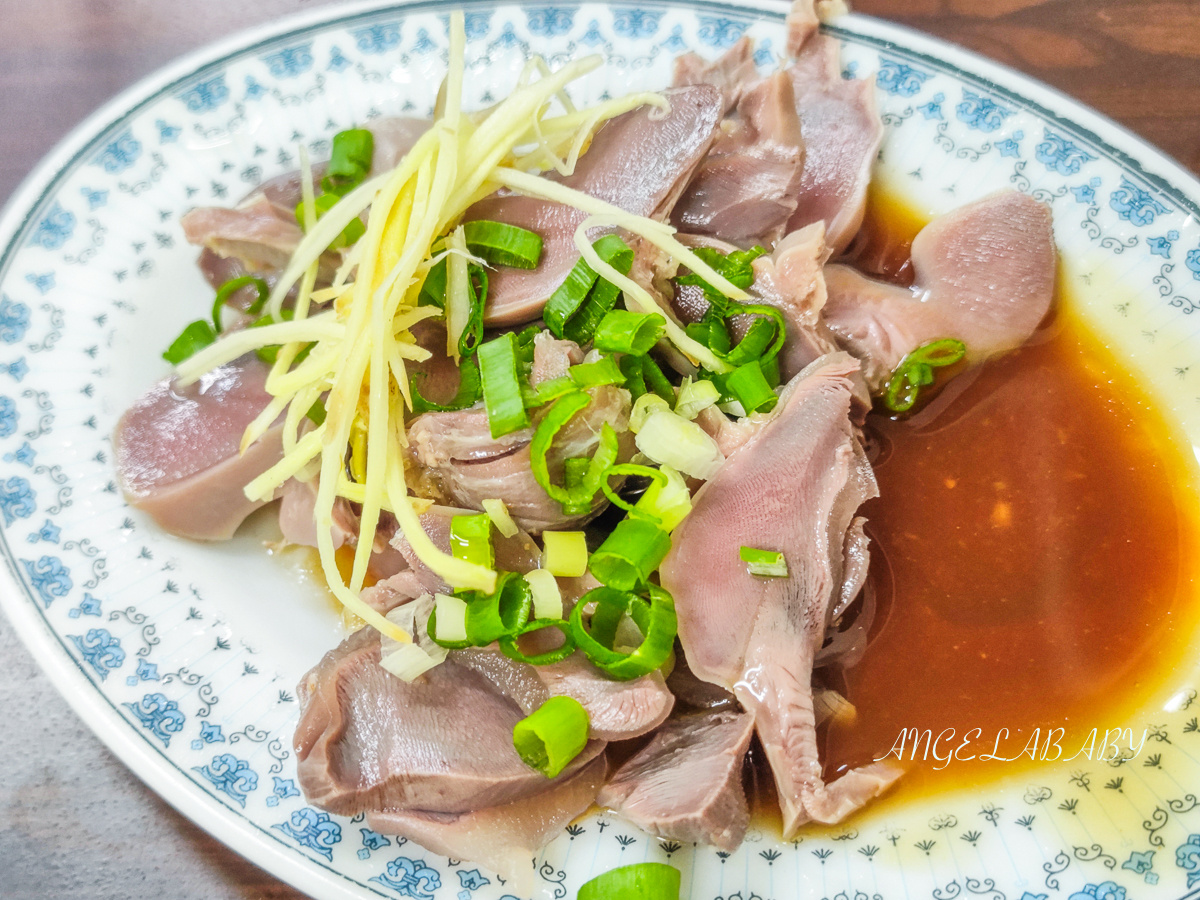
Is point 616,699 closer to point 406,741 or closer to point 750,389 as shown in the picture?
point 406,741

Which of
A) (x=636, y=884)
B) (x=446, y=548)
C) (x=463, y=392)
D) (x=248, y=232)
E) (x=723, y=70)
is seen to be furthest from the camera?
(x=723, y=70)

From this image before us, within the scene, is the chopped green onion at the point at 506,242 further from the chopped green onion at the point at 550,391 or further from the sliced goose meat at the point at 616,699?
the sliced goose meat at the point at 616,699

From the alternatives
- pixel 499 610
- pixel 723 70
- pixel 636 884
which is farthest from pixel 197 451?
pixel 723 70

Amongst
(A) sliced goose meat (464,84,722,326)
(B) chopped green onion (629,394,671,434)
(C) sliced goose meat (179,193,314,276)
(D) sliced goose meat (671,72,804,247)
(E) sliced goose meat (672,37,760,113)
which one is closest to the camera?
(B) chopped green onion (629,394,671,434)

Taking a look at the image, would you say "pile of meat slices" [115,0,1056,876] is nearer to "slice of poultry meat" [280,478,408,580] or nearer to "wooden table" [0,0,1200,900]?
"slice of poultry meat" [280,478,408,580]

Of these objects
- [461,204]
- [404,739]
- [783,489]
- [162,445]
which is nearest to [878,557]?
[783,489]

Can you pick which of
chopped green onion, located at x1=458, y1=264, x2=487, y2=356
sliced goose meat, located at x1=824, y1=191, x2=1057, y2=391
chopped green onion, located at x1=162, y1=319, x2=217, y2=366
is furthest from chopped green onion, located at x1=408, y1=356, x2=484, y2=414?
sliced goose meat, located at x1=824, y1=191, x2=1057, y2=391
